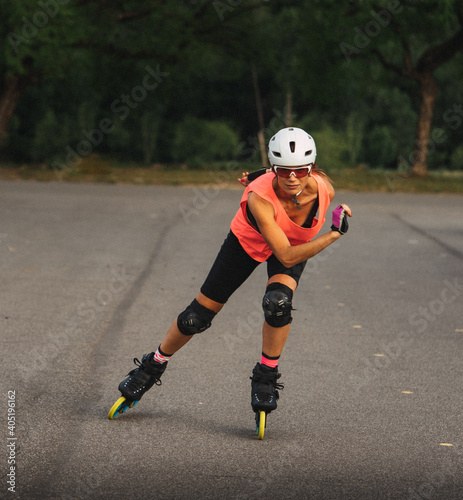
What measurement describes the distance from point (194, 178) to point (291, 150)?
804 inches

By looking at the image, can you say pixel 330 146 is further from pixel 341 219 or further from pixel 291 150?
pixel 341 219

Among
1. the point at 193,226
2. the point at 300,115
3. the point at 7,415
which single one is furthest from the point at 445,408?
the point at 300,115

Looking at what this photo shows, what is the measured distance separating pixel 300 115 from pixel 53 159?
31.3ft

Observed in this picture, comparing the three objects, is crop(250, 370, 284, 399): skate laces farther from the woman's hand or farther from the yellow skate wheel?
the woman's hand

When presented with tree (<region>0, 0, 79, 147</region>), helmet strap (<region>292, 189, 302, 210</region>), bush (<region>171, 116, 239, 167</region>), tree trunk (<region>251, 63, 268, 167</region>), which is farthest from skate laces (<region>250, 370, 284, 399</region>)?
bush (<region>171, 116, 239, 167</region>)

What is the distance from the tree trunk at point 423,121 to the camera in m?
A: 27.8

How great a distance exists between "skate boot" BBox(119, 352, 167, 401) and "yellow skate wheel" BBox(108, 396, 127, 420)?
3 centimetres

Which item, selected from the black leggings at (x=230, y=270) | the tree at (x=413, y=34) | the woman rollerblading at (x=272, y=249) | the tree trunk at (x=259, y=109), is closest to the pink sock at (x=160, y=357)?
the woman rollerblading at (x=272, y=249)

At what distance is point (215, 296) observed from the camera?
15.3 feet

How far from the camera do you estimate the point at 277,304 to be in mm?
4371

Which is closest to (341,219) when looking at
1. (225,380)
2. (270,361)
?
(270,361)

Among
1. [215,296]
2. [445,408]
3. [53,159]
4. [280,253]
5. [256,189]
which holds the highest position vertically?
[256,189]

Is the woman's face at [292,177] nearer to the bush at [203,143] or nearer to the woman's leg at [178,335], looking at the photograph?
the woman's leg at [178,335]

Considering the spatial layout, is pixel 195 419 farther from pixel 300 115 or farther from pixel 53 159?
pixel 300 115
